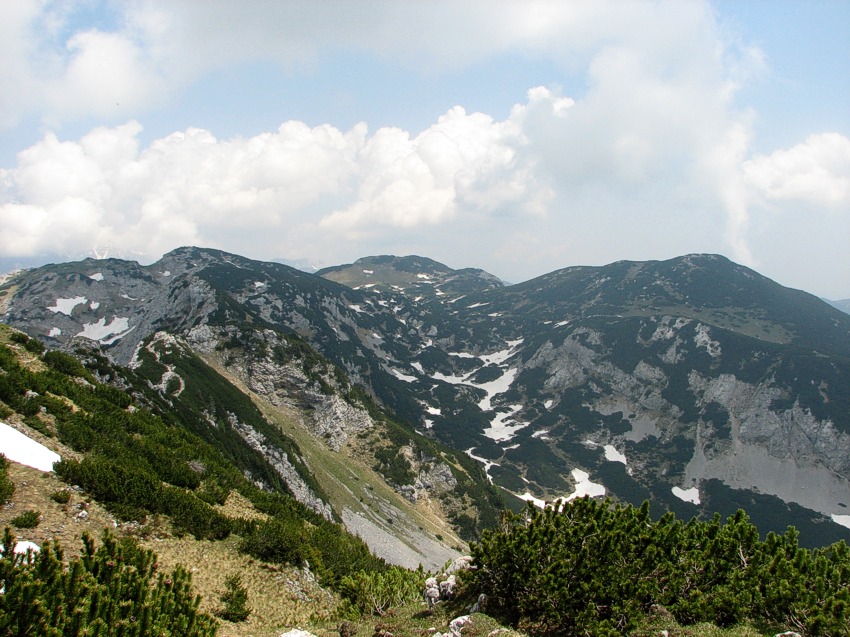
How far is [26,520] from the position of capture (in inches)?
624

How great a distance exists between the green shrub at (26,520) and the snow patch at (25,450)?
4285mm

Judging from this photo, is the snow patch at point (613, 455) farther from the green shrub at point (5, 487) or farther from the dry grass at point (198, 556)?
the green shrub at point (5, 487)

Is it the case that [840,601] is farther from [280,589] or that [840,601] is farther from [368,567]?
[368,567]

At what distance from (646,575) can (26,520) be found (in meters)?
22.9

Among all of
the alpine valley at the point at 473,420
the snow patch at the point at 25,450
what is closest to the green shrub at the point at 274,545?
the snow patch at the point at 25,450

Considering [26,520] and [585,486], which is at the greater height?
[26,520]

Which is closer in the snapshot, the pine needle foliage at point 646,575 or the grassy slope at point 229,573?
the pine needle foliage at point 646,575

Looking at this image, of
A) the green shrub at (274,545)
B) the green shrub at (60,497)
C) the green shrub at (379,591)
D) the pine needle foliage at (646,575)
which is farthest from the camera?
the green shrub at (274,545)

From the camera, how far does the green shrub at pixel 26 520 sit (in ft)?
51.6

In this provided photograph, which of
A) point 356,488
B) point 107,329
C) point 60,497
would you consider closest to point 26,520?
point 60,497

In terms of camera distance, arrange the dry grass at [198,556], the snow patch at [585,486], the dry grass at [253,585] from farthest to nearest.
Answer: the snow patch at [585,486] → the dry grass at [253,585] → the dry grass at [198,556]

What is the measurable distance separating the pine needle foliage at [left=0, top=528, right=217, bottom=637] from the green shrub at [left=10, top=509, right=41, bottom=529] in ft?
26.7

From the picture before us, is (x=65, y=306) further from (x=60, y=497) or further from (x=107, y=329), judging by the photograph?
(x=60, y=497)

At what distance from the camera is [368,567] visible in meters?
31.0
